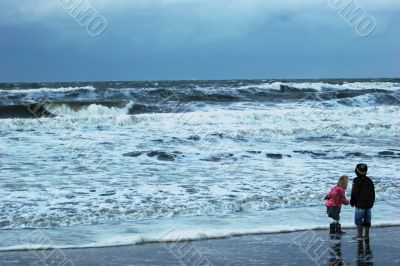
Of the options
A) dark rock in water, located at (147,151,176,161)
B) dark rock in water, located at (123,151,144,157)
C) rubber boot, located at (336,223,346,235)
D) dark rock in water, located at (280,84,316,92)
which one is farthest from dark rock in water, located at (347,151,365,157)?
dark rock in water, located at (280,84,316,92)

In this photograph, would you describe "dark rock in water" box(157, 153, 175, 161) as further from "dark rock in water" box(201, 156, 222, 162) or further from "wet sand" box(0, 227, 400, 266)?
"wet sand" box(0, 227, 400, 266)

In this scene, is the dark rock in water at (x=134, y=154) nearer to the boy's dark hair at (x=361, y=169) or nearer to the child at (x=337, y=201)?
the child at (x=337, y=201)

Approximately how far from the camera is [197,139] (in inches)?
725

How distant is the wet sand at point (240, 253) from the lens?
19.7 feet

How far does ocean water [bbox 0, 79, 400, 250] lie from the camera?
7.91m

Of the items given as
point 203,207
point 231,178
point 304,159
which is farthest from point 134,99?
point 203,207

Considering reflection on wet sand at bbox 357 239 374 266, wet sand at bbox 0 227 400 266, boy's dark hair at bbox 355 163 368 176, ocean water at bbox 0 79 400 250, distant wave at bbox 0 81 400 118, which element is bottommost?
reflection on wet sand at bbox 357 239 374 266

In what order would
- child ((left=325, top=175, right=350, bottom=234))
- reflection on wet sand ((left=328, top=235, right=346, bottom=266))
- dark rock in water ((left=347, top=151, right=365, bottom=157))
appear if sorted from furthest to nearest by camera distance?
dark rock in water ((left=347, top=151, right=365, bottom=157)) → child ((left=325, top=175, right=350, bottom=234)) → reflection on wet sand ((left=328, top=235, right=346, bottom=266))

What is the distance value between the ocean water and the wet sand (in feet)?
1.20

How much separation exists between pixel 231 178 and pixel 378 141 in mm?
8953

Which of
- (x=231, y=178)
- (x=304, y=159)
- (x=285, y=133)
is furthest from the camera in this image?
(x=285, y=133)

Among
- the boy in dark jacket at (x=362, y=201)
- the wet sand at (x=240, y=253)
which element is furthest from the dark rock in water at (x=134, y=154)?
the boy in dark jacket at (x=362, y=201)

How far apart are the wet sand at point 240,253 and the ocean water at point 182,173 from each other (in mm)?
366

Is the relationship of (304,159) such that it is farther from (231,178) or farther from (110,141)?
(110,141)
